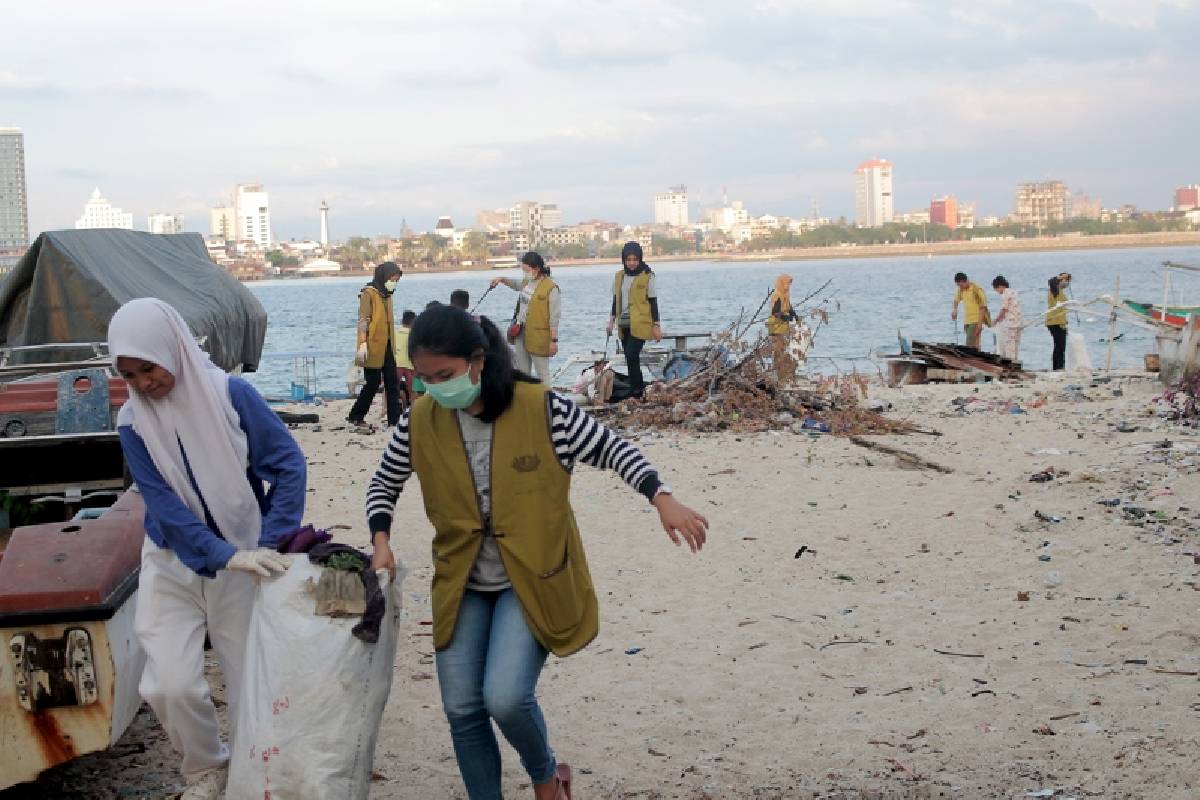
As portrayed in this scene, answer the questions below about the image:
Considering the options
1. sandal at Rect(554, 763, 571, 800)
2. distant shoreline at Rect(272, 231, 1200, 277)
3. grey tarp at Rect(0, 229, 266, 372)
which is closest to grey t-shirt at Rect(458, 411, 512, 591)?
sandal at Rect(554, 763, 571, 800)

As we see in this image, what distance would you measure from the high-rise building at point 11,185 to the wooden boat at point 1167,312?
169 feet

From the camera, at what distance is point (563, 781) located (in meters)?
3.98

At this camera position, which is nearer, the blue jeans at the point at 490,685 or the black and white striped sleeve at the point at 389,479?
the blue jeans at the point at 490,685

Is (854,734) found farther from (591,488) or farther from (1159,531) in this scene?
(591,488)

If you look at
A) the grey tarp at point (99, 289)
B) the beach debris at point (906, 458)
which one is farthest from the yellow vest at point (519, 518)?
the beach debris at point (906, 458)

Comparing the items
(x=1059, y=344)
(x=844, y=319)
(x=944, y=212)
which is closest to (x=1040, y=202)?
(x=944, y=212)

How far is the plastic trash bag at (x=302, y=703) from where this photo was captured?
3568 mm

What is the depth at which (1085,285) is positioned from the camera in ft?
248

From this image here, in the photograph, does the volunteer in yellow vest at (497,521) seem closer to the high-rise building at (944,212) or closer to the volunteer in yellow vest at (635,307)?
the volunteer in yellow vest at (635,307)

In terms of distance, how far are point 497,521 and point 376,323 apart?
10662 millimetres

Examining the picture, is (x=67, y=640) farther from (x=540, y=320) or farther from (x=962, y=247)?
(x=962, y=247)

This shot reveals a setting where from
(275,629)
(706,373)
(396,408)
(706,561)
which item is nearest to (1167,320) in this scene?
(706,373)

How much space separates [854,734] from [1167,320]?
49.3 feet

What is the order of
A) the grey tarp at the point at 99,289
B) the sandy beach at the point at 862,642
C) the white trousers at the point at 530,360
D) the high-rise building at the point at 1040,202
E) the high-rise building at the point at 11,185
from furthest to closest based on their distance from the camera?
1. the high-rise building at the point at 1040,202
2. the high-rise building at the point at 11,185
3. the white trousers at the point at 530,360
4. the grey tarp at the point at 99,289
5. the sandy beach at the point at 862,642
